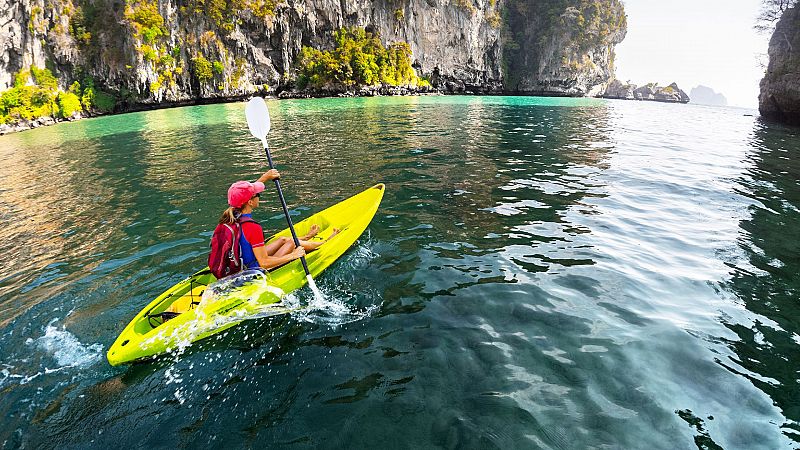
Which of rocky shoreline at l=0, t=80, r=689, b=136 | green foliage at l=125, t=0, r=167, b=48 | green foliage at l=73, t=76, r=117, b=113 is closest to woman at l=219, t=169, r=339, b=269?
rocky shoreline at l=0, t=80, r=689, b=136

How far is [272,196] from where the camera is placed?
11.0 metres

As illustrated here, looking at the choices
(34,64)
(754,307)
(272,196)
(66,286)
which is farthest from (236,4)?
(754,307)

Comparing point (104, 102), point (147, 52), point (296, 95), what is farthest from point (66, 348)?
point (296, 95)

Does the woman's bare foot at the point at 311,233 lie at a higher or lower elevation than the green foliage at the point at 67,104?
lower

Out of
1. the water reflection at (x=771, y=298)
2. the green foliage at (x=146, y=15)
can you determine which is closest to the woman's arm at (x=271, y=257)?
the water reflection at (x=771, y=298)

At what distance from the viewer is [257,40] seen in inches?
2280

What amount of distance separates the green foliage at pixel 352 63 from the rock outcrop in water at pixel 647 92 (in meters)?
71.0

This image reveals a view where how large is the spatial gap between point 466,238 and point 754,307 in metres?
4.28

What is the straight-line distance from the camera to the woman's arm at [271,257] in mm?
5289

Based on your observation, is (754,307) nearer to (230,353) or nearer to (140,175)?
(230,353)

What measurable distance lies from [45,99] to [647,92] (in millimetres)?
137686

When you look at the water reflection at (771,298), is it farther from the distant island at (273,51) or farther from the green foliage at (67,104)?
the green foliage at (67,104)

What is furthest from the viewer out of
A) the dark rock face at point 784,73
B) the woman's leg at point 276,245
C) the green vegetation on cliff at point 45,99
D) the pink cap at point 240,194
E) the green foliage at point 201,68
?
the green foliage at point 201,68

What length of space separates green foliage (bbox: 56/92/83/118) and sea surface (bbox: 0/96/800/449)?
3836 centimetres
